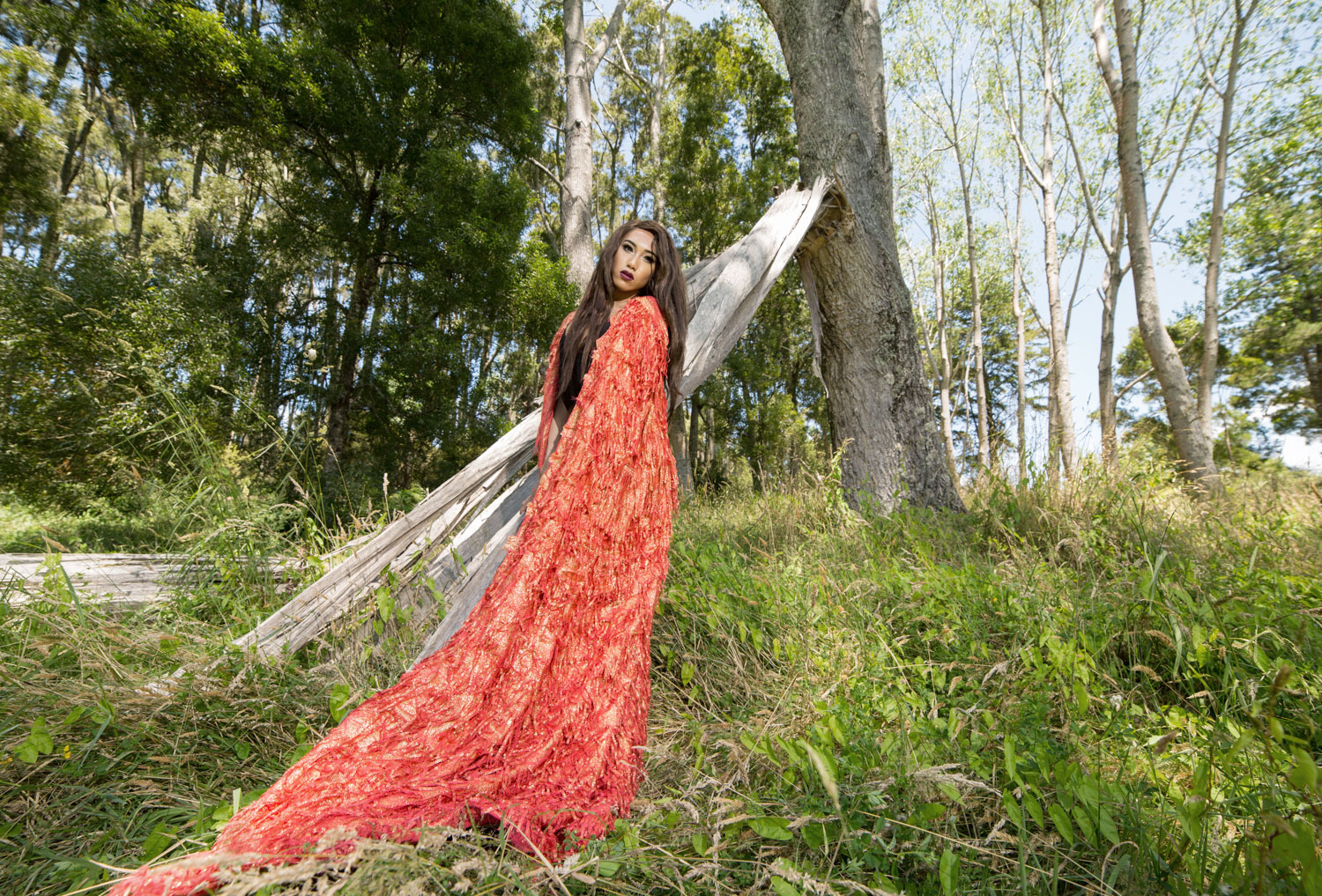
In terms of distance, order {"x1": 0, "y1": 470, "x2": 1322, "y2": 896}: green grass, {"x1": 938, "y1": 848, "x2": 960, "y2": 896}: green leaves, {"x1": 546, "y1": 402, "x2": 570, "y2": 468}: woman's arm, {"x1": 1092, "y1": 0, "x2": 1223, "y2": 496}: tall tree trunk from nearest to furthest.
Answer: {"x1": 938, "y1": 848, "x2": 960, "y2": 896}: green leaves → {"x1": 0, "y1": 470, "x2": 1322, "y2": 896}: green grass → {"x1": 546, "y1": 402, "x2": 570, "y2": 468}: woman's arm → {"x1": 1092, "y1": 0, "x2": 1223, "y2": 496}: tall tree trunk

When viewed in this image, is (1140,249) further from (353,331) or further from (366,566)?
(353,331)

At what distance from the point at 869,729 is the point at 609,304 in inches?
75.0

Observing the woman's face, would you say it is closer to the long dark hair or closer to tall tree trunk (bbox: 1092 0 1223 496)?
the long dark hair

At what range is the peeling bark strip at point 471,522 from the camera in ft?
8.21

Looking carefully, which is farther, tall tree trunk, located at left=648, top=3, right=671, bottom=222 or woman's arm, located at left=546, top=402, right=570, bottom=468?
tall tree trunk, located at left=648, top=3, right=671, bottom=222

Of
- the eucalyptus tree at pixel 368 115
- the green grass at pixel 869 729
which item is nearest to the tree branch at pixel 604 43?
the eucalyptus tree at pixel 368 115

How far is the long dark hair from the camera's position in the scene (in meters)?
2.60

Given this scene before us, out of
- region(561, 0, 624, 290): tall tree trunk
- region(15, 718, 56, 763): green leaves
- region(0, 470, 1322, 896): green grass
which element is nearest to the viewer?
region(0, 470, 1322, 896): green grass

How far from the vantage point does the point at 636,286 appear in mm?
2611

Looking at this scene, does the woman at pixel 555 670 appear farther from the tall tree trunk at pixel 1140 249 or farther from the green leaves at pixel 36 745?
the tall tree trunk at pixel 1140 249

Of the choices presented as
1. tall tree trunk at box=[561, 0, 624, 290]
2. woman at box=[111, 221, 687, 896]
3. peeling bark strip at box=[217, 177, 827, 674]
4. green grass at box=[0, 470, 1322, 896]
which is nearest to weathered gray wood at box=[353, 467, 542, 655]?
peeling bark strip at box=[217, 177, 827, 674]

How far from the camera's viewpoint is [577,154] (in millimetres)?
8656

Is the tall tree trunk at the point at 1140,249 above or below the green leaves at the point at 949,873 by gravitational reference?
above

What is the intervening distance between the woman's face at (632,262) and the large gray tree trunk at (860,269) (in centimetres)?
238
